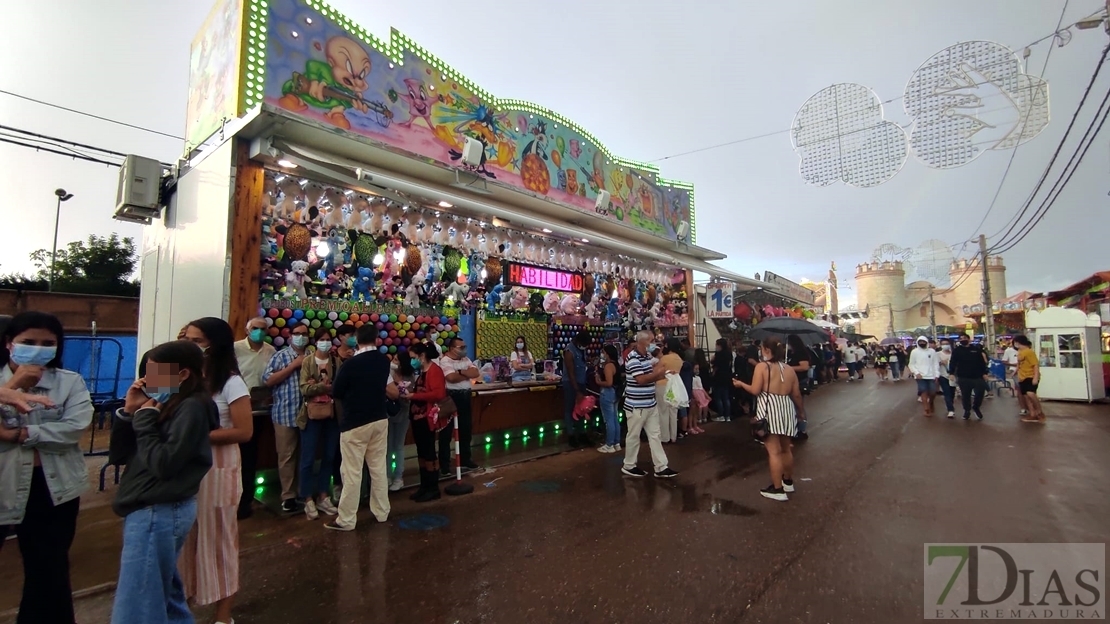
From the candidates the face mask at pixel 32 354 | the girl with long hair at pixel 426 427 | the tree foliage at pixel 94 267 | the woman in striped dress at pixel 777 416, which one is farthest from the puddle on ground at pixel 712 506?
the tree foliage at pixel 94 267

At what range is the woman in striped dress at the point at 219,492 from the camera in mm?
2744

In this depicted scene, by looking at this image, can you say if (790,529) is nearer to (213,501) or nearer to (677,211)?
(213,501)

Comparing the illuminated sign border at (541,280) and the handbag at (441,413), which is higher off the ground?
the illuminated sign border at (541,280)

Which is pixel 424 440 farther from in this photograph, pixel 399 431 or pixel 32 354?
pixel 32 354

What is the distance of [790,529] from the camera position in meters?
4.51

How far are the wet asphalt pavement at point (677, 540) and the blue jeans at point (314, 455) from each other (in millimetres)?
375

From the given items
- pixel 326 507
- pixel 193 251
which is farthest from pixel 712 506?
pixel 193 251


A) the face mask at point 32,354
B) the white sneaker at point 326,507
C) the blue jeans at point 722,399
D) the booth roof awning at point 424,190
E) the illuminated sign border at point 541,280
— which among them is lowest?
the white sneaker at point 326,507

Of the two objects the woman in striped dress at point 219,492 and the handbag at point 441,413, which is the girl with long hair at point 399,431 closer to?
the handbag at point 441,413

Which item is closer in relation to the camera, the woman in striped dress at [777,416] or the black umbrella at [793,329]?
the woman in striped dress at [777,416]

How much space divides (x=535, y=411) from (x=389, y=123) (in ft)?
17.3

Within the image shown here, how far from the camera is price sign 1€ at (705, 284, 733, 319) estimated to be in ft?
47.5

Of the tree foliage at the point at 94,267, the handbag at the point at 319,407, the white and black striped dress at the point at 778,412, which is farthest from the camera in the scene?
the tree foliage at the point at 94,267

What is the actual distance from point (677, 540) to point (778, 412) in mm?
2003
